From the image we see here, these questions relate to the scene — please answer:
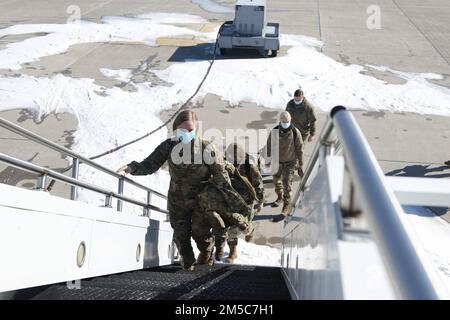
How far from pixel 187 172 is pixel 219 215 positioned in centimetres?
70

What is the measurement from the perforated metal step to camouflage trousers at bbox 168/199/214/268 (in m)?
0.24

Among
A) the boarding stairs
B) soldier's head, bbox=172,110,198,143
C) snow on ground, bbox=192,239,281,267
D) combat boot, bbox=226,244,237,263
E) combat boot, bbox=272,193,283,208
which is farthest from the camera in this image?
combat boot, bbox=272,193,283,208

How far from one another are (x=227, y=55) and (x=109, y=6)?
327 inches

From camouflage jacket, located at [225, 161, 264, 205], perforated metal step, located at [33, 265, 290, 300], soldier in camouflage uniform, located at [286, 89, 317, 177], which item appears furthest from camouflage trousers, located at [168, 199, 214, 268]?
soldier in camouflage uniform, located at [286, 89, 317, 177]

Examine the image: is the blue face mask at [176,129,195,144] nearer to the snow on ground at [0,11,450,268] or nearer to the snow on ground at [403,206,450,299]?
the snow on ground at [403,206,450,299]

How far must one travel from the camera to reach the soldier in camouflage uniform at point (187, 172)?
4922mm

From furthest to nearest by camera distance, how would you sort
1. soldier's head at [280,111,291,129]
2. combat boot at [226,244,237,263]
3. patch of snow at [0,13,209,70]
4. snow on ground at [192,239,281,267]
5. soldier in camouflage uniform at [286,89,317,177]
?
patch of snow at [0,13,209,70] → soldier in camouflage uniform at [286,89,317,177] → snow on ground at [192,239,281,267] → soldier's head at [280,111,291,129] → combat boot at [226,244,237,263]

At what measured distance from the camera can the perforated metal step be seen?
11.4 ft

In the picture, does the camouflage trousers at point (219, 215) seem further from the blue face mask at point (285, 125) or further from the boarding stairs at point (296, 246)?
the blue face mask at point (285, 125)

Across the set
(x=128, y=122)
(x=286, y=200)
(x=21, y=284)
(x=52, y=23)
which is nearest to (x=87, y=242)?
(x=21, y=284)

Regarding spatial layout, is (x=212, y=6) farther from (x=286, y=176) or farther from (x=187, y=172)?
(x=187, y=172)

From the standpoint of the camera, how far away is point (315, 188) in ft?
8.52

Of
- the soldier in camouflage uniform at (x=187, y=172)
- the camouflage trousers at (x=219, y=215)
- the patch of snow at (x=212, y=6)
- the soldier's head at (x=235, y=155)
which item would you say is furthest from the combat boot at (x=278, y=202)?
the patch of snow at (x=212, y=6)

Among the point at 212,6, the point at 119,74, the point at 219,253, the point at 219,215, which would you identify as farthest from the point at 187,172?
the point at 212,6
